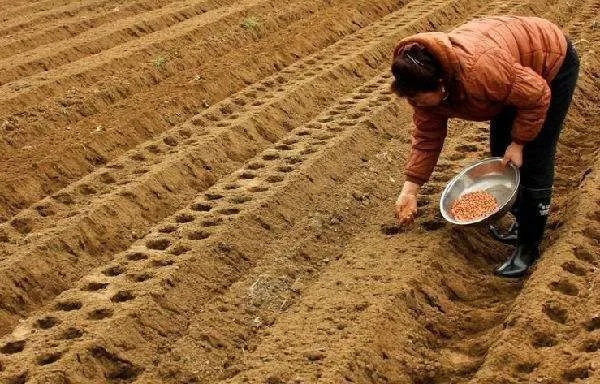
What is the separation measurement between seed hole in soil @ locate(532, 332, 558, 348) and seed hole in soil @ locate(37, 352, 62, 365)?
80.9 inches

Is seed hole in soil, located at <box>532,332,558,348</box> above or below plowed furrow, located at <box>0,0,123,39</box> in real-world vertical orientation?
below

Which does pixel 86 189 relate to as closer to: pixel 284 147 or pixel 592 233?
pixel 284 147

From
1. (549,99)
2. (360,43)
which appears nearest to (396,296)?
(549,99)

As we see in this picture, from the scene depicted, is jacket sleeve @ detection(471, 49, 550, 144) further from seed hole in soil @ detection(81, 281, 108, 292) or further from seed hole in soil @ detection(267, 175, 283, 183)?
seed hole in soil @ detection(81, 281, 108, 292)

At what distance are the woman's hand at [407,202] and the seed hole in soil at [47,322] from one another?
1806mm

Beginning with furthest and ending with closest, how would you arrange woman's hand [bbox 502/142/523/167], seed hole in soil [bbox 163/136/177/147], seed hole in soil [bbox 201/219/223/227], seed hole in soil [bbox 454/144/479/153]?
seed hole in soil [bbox 163/136/177/147] → seed hole in soil [bbox 454/144/479/153] → seed hole in soil [bbox 201/219/223/227] → woman's hand [bbox 502/142/523/167]

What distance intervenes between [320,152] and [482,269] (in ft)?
5.58

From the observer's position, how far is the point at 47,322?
13.0ft

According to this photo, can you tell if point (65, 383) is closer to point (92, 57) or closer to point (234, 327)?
point (234, 327)

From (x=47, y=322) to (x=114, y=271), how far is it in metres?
0.52

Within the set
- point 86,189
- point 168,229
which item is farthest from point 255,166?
point 86,189

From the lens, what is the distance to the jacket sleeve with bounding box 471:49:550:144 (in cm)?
354

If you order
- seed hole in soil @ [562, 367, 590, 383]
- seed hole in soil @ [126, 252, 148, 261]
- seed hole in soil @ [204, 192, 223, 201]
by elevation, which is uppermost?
seed hole in soil @ [126, 252, 148, 261]

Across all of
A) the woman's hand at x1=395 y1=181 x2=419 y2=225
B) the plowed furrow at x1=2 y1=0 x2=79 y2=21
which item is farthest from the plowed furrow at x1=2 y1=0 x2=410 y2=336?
the plowed furrow at x1=2 y1=0 x2=79 y2=21
